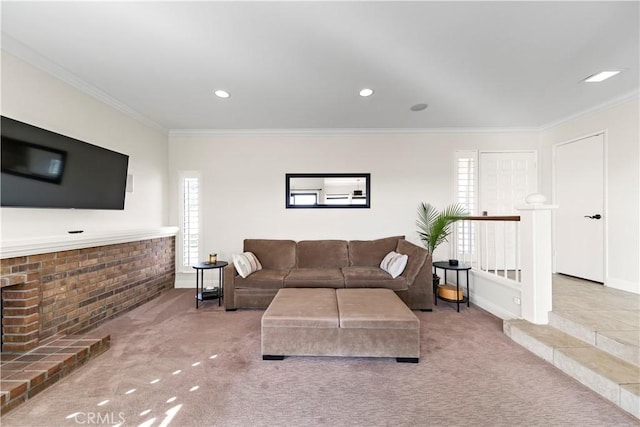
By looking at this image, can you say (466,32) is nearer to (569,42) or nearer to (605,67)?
(569,42)

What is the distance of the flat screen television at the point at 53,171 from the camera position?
206cm

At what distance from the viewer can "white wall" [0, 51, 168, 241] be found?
7.30 ft

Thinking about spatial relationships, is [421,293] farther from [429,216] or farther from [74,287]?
[74,287]

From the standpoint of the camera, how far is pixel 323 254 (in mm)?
4078

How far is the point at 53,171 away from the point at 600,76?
5.49 meters

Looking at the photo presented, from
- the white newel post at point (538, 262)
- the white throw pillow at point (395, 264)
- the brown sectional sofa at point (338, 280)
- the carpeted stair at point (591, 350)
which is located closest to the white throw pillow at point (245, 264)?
the brown sectional sofa at point (338, 280)

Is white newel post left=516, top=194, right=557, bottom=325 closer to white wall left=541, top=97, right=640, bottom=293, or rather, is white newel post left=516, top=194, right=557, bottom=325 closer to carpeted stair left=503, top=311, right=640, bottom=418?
carpeted stair left=503, top=311, right=640, bottom=418

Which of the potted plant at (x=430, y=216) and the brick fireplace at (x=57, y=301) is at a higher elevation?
the potted plant at (x=430, y=216)

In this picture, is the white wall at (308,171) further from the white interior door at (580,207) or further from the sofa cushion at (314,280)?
the sofa cushion at (314,280)

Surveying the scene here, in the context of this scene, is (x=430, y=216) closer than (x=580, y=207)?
No

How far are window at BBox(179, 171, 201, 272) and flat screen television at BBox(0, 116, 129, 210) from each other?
134 centimetres

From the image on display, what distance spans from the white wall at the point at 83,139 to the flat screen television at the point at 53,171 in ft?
0.53

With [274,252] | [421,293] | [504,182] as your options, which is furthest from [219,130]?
[504,182]

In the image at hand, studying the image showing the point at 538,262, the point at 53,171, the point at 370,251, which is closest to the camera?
the point at 53,171
